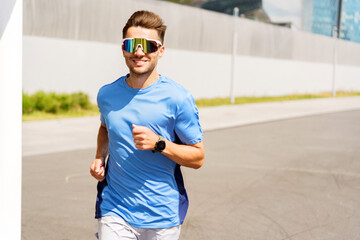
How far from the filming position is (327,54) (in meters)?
51.4

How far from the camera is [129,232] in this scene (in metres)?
3.11

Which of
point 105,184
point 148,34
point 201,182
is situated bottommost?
point 201,182

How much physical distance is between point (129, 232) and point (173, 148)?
567mm

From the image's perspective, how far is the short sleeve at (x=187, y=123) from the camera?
300cm

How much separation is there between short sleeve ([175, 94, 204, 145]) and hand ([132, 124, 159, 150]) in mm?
240

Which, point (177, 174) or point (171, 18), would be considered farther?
point (171, 18)

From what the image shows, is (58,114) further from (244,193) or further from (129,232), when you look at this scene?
(129,232)

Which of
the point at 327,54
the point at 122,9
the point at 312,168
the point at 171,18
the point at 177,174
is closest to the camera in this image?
the point at 177,174

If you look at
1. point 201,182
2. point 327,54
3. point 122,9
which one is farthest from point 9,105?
point 327,54

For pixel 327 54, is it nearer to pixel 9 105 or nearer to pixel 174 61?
pixel 174 61

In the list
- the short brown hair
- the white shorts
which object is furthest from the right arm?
the short brown hair

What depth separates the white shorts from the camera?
3.06 m

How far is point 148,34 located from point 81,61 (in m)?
21.2

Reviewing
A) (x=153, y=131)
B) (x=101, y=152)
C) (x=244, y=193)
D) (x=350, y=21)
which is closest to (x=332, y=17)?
(x=350, y=21)
